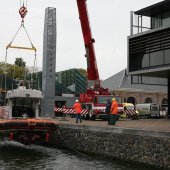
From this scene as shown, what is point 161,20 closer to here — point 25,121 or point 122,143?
point 25,121


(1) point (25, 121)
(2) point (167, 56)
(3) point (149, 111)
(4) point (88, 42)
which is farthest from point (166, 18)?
(3) point (149, 111)

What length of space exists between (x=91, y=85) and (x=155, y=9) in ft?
26.6

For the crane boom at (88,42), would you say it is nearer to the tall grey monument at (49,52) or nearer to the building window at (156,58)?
the tall grey monument at (49,52)

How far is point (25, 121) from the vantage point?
21766 mm

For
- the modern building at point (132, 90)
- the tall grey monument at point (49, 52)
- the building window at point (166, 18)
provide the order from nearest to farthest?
the tall grey monument at point (49, 52), the building window at point (166, 18), the modern building at point (132, 90)

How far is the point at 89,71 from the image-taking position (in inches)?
1321

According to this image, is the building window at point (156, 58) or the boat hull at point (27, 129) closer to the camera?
the boat hull at point (27, 129)

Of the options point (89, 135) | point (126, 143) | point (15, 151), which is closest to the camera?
point (126, 143)

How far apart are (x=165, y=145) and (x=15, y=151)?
394 inches

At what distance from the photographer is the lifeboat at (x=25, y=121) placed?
71.0ft

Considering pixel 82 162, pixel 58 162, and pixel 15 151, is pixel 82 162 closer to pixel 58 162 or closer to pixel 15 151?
pixel 58 162

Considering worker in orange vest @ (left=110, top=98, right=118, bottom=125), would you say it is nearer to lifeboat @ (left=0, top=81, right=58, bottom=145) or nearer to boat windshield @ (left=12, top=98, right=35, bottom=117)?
lifeboat @ (left=0, top=81, right=58, bottom=145)

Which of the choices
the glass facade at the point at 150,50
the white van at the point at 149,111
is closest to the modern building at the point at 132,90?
the white van at the point at 149,111

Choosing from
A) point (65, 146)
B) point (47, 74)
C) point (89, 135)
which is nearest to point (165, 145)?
point (89, 135)
